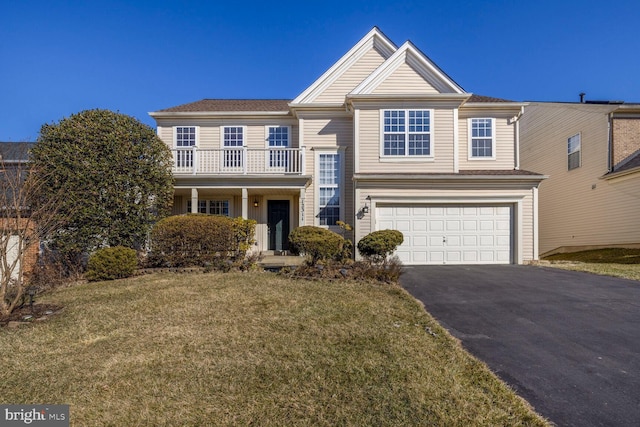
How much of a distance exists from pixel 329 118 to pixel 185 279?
8992mm

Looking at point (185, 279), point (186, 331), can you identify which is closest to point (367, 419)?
point (186, 331)

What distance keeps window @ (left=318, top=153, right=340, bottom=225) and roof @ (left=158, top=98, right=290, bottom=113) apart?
3.29 meters

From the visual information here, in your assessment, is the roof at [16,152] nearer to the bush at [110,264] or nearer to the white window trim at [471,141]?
the bush at [110,264]

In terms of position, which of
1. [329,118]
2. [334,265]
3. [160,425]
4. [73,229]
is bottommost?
[160,425]

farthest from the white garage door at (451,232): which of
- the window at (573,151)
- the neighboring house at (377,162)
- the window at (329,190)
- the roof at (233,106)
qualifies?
the window at (573,151)

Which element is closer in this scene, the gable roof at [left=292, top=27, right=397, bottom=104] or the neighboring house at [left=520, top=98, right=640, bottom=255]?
the gable roof at [left=292, top=27, right=397, bottom=104]

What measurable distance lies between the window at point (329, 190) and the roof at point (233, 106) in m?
3.29

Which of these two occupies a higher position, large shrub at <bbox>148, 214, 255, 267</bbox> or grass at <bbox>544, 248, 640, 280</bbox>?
large shrub at <bbox>148, 214, 255, 267</bbox>

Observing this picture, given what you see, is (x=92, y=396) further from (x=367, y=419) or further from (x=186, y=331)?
(x=367, y=419)

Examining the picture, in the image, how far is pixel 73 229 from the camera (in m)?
9.88

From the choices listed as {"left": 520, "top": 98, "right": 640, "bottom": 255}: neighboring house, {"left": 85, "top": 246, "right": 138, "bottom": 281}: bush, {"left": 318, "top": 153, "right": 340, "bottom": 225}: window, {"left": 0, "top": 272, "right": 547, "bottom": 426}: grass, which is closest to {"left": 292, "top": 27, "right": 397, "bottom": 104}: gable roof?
{"left": 318, "top": 153, "right": 340, "bottom": 225}: window

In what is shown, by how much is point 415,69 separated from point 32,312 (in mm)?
13694

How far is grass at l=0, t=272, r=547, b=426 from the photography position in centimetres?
312

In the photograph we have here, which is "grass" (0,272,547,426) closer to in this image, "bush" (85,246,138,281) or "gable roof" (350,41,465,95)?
"bush" (85,246,138,281)
